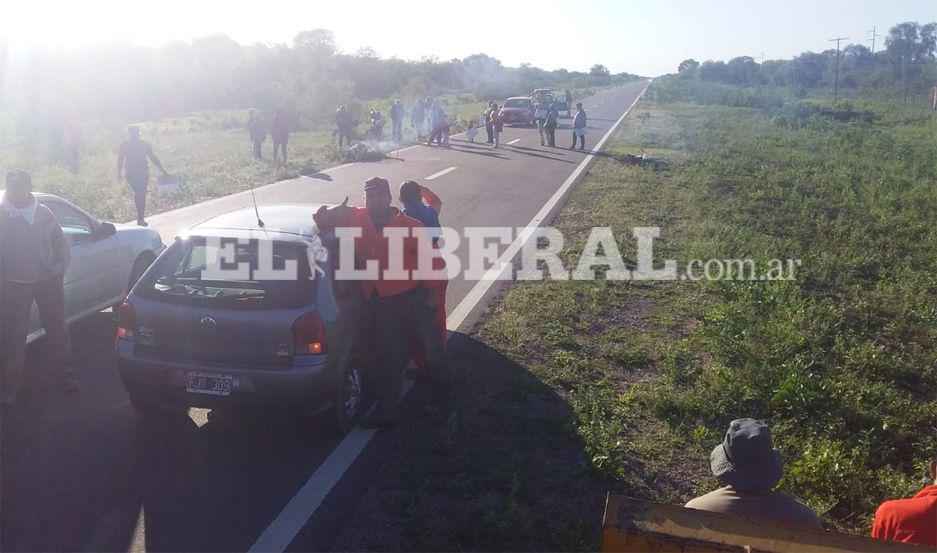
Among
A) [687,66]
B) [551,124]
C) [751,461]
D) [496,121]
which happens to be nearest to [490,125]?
[496,121]

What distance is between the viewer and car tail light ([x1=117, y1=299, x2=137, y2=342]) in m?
5.59

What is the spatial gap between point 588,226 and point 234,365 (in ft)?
31.5

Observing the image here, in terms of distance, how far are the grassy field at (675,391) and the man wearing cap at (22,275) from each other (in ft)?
9.94

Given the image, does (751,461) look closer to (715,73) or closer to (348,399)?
(348,399)

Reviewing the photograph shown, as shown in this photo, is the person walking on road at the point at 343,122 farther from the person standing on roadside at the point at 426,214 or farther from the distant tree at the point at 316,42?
the distant tree at the point at 316,42

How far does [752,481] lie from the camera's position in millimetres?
3523

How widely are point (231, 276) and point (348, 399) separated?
118 centimetres

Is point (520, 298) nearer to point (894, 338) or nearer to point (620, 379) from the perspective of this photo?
point (620, 379)

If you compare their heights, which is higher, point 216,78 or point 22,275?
point 216,78

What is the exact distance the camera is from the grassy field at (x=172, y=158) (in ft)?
59.6

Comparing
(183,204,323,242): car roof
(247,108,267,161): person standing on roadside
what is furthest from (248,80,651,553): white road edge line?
(247,108,267,161): person standing on roadside

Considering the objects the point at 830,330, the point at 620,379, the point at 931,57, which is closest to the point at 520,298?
the point at 620,379

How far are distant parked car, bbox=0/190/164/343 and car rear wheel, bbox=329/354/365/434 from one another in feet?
10.2

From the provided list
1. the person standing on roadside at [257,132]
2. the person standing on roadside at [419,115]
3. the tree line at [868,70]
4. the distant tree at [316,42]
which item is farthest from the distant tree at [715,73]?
the person standing on roadside at [257,132]
